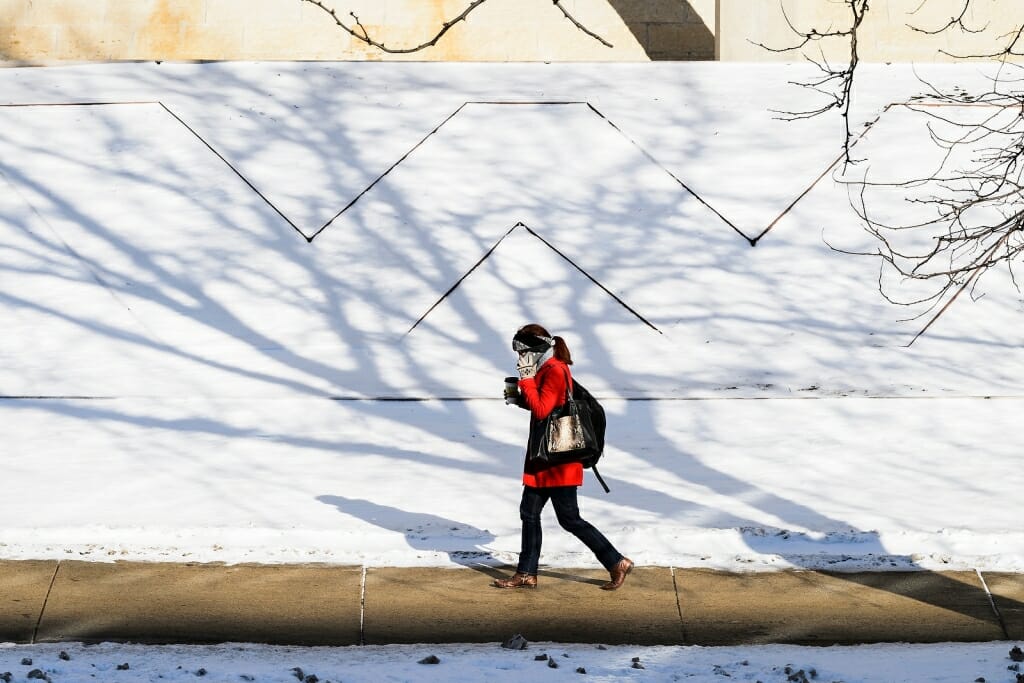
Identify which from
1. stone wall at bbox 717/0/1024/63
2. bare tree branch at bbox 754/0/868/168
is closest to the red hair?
bare tree branch at bbox 754/0/868/168

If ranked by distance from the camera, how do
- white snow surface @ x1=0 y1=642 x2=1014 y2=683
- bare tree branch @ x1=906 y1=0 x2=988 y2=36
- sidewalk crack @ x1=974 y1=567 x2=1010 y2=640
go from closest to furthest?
white snow surface @ x1=0 y1=642 x2=1014 y2=683 → sidewalk crack @ x1=974 y1=567 x2=1010 y2=640 → bare tree branch @ x1=906 y1=0 x2=988 y2=36

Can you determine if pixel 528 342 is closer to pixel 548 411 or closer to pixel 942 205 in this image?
pixel 548 411

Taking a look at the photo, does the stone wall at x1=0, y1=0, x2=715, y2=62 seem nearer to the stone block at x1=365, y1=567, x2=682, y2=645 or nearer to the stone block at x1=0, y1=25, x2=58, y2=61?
the stone block at x1=0, y1=25, x2=58, y2=61

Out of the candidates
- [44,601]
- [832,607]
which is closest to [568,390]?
[832,607]

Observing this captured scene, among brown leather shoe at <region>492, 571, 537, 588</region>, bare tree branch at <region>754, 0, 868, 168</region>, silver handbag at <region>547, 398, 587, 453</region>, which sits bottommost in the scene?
brown leather shoe at <region>492, 571, 537, 588</region>

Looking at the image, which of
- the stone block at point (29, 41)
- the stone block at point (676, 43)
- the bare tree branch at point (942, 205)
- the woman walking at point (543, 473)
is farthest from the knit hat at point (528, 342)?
the stone block at point (29, 41)

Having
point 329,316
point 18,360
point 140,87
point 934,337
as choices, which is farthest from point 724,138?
point 18,360

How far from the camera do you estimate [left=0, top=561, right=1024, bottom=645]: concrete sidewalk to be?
21.0 feet

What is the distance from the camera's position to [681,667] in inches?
235

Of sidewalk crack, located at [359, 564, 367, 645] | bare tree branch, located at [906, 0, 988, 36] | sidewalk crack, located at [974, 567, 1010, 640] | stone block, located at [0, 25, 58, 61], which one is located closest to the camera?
sidewalk crack, located at [359, 564, 367, 645]

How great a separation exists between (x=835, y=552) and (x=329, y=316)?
16.4 ft

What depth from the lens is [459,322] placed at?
10891mm

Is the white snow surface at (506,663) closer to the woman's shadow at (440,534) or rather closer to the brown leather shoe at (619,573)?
the brown leather shoe at (619,573)

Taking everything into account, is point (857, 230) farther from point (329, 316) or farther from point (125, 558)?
point (125, 558)
